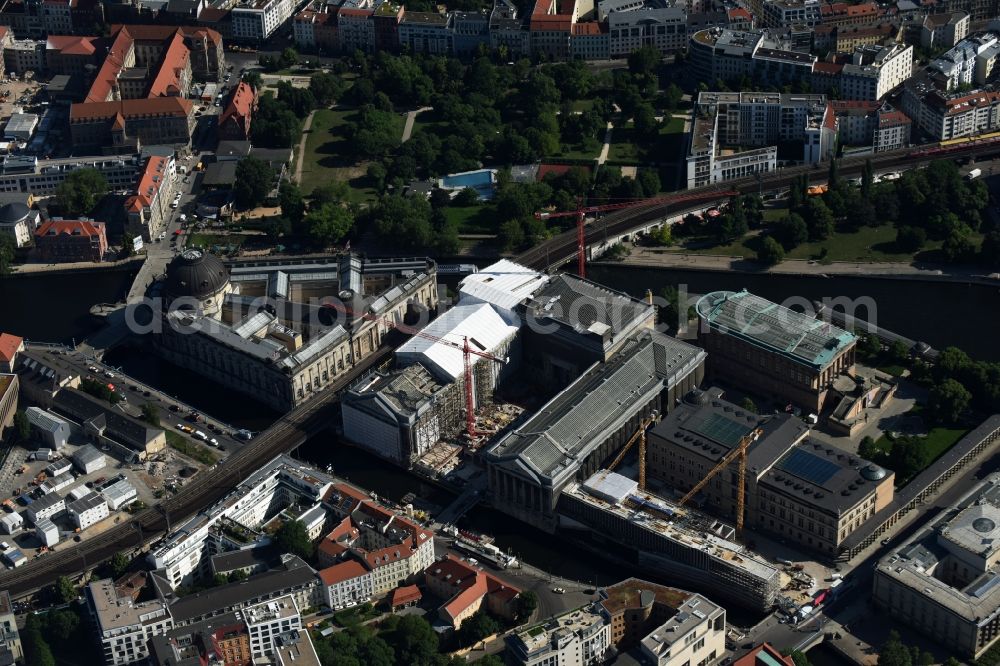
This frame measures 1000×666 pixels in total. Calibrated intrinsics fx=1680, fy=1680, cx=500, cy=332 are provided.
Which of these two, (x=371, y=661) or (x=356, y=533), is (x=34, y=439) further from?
(x=371, y=661)

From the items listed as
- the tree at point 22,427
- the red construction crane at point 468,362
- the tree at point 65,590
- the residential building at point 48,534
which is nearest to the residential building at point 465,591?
the red construction crane at point 468,362

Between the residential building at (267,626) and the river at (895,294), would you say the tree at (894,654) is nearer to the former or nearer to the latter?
the residential building at (267,626)

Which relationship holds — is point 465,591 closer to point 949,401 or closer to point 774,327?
point 774,327

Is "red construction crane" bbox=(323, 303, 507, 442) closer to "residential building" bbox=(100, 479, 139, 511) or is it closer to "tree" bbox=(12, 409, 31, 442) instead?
"residential building" bbox=(100, 479, 139, 511)

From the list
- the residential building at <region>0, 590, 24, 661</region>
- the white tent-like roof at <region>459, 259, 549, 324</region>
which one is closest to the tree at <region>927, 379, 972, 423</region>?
the white tent-like roof at <region>459, 259, 549, 324</region>

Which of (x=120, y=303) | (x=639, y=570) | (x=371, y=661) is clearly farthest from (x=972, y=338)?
(x=120, y=303)

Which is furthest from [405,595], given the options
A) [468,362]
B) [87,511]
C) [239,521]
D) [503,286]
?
[503,286]
